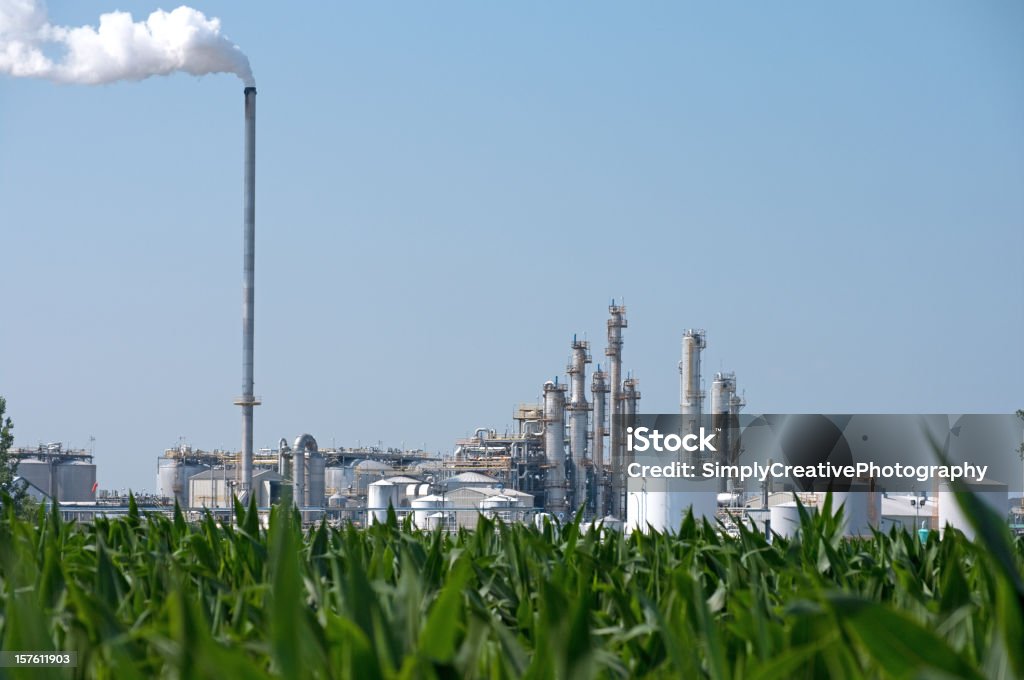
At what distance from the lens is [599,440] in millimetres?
50594

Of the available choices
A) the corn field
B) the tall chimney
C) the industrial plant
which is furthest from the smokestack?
the corn field

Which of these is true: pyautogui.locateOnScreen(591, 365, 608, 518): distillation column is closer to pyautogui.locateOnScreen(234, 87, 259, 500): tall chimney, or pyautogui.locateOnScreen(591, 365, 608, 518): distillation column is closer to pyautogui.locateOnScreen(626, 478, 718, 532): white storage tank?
pyautogui.locateOnScreen(234, 87, 259, 500): tall chimney

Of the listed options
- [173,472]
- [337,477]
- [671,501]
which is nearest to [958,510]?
[671,501]

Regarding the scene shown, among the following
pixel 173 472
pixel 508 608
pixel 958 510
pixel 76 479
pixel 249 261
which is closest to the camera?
pixel 508 608

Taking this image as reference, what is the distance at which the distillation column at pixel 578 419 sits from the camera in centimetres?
4703

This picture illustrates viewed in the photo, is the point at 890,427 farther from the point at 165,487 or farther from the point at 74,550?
the point at 165,487

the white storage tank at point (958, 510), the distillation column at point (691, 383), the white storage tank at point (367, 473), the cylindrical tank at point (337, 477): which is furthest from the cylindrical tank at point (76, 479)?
the white storage tank at point (958, 510)

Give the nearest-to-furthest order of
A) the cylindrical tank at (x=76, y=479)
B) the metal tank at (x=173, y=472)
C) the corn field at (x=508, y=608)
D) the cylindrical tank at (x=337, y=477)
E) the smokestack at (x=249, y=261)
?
the corn field at (x=508, y=608) < the smokestack at (x=249, y=261) < the cylindrical tank at (x=76, y=479) < the metal tank at (x=173, y=472) < the cylindrical tank at (x=337, y=477)

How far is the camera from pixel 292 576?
3.50ft

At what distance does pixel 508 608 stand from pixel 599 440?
1905 inches

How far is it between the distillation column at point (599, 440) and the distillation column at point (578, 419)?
2.05 ft

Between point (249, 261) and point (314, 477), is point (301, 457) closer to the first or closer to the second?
point (314, 477)

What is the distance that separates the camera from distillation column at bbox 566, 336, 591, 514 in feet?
154

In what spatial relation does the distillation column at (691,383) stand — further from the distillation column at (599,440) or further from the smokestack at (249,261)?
the smokestack at (249,261)
